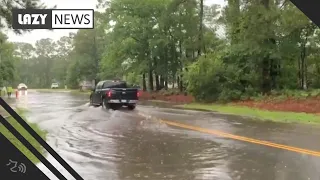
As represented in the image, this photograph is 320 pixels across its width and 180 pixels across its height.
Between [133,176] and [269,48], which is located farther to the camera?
[269,48]

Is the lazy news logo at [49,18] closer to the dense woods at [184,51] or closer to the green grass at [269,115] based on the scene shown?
the dense woods at [184,51]

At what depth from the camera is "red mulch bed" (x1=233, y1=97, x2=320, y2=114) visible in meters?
19.2

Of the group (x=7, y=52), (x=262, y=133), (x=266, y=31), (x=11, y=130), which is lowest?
(x=262, y=133)

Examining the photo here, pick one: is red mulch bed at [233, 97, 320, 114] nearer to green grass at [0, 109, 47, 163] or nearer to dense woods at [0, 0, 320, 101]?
dense woods at [0, 0, 320, 101]

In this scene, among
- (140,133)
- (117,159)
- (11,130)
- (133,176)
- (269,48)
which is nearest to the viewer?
(11,130)

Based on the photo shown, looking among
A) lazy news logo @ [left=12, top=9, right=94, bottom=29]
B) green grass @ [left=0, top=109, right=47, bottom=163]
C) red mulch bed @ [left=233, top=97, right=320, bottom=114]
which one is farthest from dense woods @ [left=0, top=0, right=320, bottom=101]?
red mulch bed @ [left=233, top=97, right=320, bottom=114]

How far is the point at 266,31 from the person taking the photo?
61.7ft

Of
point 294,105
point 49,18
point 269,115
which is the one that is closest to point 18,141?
point 49,18

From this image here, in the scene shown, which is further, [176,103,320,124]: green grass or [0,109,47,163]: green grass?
[176,103,320,124]: green grass

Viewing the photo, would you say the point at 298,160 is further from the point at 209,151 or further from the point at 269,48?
the point at 269,48

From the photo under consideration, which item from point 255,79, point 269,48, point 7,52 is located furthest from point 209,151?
point 255,79

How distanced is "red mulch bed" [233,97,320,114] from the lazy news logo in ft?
56.3

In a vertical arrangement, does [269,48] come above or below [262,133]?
above

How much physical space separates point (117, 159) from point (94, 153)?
2.33ft
